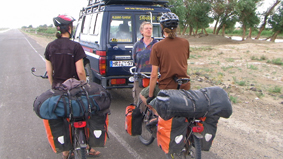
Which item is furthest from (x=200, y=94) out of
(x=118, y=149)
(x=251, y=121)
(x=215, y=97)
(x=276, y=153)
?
(x=251, y=121)

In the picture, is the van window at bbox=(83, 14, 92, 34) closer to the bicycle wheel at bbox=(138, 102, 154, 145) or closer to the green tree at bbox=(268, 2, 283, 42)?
the bicycle wheel at bbox=(138, 102, 154, 145)

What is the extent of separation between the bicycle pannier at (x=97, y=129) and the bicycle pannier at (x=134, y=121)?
3.28ft

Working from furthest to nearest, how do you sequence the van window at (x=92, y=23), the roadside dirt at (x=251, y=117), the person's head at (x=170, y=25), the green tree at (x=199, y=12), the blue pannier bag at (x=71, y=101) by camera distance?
the green tree at (x=199, y=12) → the van window at (x=92, y=23) → the roadside dirt at (x=251, y=117) → the person's head at (x=170, y=25) → the blue pannier bag at (x=71, y=101)

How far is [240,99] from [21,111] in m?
5.72

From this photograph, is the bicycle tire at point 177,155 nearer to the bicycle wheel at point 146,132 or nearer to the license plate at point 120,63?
the bicycle wheel at point 146,132

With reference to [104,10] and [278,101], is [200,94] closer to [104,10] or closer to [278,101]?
[104,10]

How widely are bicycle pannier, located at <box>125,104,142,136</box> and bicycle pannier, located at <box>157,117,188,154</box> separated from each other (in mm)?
1248

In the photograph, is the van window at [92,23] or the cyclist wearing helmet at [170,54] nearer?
the cyclist wearing helmet at [170,54]

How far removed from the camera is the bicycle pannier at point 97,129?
9.09 ft

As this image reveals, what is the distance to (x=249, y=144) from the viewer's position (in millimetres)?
4062

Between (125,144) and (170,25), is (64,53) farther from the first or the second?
(125,144)

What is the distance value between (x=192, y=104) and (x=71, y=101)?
1.29m

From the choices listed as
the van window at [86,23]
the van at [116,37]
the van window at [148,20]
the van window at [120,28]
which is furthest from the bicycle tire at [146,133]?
the van window at [86,23]

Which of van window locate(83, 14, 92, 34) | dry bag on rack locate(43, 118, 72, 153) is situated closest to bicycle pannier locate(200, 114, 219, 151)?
dry bag on rack locate(43, 118, 72, 153)
